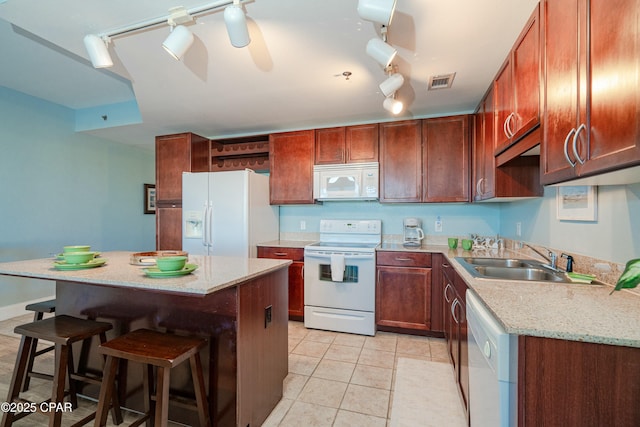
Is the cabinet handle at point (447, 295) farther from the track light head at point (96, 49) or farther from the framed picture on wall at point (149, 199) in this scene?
the framed picture on wall at point (149, 199)

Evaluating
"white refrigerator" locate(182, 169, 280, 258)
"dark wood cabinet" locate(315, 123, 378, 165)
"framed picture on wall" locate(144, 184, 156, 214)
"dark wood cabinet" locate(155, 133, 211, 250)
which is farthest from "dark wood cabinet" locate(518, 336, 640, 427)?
"framed picture on wall" locate(144, 184, 156, 214)

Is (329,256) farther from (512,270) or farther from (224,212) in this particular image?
(512,270)

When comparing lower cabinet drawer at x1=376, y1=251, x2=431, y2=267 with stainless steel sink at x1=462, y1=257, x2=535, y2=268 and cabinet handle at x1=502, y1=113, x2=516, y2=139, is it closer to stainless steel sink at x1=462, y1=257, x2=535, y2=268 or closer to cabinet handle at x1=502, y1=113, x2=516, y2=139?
stainless steel sink at x1=462, y1=257, x2=535, y2=268

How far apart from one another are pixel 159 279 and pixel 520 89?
223 centimetres

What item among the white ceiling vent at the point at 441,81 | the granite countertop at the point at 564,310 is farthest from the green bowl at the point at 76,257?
the white ceiling vent at the point at 441,81

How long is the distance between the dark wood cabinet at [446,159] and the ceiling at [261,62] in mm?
196

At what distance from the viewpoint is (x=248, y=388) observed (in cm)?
155

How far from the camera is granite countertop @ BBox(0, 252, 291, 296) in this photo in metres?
1.31

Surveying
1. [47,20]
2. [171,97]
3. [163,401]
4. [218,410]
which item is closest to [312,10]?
[47,20]

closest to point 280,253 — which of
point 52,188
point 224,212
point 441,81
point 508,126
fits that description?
point 224,212

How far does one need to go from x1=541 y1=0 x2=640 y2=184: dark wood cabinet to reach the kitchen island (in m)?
1.49

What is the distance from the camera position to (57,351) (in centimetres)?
159

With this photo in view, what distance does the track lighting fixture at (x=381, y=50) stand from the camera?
5.33ft

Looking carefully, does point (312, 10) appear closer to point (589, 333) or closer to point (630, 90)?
point (630, 90)
